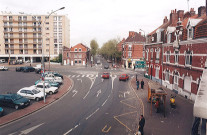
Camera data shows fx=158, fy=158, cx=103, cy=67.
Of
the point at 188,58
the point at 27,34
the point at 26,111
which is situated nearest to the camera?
Result: the point at 26,111

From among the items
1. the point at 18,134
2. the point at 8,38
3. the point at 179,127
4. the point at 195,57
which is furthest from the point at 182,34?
the point at 8,38

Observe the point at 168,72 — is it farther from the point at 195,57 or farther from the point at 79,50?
the point at 79,50

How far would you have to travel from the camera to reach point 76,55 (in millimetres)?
69250

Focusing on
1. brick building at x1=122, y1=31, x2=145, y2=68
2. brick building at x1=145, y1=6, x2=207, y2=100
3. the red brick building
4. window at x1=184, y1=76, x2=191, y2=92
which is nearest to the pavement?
window at x1=184, y1=76, x2=191, y2=92

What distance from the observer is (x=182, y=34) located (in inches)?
894

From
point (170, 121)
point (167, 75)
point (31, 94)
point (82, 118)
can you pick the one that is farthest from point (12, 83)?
point (167, 75)

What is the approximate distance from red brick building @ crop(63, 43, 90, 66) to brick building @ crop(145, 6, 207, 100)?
41953mm

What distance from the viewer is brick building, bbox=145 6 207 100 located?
18906 millimetres

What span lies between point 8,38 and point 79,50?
33.6 m

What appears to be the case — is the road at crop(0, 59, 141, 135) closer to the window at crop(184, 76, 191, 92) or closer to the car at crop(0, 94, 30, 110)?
the car at crop(0, 94, 30, 110)

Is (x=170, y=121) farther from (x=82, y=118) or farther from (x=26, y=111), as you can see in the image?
(x=26, y=111)

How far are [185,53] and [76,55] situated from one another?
52664 mm

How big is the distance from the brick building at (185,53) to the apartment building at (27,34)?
56.2 meters

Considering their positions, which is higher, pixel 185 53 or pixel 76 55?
pixel 76 55
